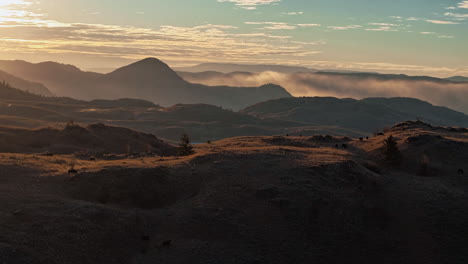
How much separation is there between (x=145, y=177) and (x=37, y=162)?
10.4 m

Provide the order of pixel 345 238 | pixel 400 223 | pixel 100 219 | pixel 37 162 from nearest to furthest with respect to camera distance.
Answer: pixel 100 219, pixel 345 238, pixel 400 223, pixel 37 162

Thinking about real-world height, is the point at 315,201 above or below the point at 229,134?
above

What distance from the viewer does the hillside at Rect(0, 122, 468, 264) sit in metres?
22.2

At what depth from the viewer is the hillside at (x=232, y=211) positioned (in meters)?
22.2

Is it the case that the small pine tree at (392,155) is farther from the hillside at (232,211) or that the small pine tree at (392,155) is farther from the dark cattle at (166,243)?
the dark cattle at (166,243)

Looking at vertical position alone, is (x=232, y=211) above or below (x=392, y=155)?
below

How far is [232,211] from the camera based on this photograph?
2686 centimetres

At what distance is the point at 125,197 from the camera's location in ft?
93.1

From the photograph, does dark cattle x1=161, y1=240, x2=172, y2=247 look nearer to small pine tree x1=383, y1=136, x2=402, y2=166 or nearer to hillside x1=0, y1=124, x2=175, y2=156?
hillside x1=0, y1=124, x2=175, y2=156

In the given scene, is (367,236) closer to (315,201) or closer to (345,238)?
(345,238)

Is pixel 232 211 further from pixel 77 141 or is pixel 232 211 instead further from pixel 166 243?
pixel 77 141

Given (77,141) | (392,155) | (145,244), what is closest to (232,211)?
(145,244)

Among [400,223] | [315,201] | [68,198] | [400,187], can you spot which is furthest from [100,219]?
[400,187]

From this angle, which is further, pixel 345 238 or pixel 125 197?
pixel 125 197
